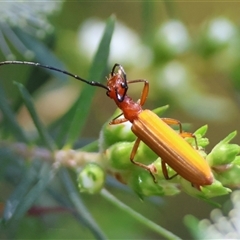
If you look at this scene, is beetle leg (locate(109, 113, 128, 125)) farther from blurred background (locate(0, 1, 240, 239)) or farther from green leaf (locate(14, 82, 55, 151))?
blurred background (locate(0, 1, 240, 239))

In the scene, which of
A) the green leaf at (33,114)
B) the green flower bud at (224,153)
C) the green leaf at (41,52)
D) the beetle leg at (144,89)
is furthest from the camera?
the green leaf at (41,52)

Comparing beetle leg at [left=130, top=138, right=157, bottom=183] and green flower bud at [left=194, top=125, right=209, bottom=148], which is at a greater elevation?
green flower bud at [left=194, top=125, right=209, bottom=148]

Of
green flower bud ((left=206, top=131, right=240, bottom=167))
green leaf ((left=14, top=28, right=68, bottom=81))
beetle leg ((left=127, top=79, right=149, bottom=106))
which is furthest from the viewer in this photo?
green leaf ((left=14, top=28, right=68, bottom=81))

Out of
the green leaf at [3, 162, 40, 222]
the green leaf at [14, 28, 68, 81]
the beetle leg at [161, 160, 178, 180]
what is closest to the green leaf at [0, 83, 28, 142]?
the green leaf at [3, 162, 40, 222]

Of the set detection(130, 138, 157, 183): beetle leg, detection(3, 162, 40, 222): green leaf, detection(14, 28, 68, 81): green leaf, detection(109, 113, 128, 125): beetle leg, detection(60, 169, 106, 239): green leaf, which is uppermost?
detection(14, 28, 68, 81): green leaf

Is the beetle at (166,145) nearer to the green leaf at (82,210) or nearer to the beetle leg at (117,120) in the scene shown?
the beetle leg at (117,120)

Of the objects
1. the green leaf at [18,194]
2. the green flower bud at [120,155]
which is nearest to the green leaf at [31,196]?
the green leaf at [18,194]

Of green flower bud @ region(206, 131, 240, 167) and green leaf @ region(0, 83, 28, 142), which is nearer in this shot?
green flower bud @ region(206, 131, 240, 167)

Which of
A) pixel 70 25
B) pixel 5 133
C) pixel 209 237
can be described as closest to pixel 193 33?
pixel 70 25

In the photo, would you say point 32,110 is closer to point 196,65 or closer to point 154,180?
point 154,180
